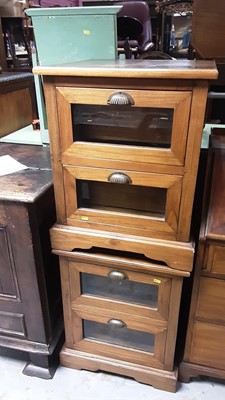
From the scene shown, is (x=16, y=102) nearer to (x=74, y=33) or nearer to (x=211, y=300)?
(x=74, y=33)

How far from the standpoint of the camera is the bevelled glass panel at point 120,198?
101 cm

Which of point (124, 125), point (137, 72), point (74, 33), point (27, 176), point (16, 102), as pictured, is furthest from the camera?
point (16, 102)

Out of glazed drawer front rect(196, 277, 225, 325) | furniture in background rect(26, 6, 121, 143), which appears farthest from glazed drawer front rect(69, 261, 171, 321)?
furniture in background rect(26, 6, 121, 143)

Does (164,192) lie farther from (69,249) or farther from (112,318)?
(112,318)

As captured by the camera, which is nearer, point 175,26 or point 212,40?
point 212,40

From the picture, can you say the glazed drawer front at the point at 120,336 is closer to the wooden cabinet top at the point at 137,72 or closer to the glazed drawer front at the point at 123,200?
the glazed drawer front at the point at 123,200

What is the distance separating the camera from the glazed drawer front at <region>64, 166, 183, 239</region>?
950 millimetres

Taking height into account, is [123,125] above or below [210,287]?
above

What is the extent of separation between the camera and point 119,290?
1.21 meters

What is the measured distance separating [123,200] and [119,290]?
373 millimetres

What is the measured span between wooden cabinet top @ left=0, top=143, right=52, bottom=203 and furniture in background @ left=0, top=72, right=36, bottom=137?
25 cm

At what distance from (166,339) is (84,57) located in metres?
1.16

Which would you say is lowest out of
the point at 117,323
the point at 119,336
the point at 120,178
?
the point at 119,336

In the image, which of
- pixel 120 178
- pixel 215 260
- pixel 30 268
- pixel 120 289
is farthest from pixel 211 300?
pixel 30 268
